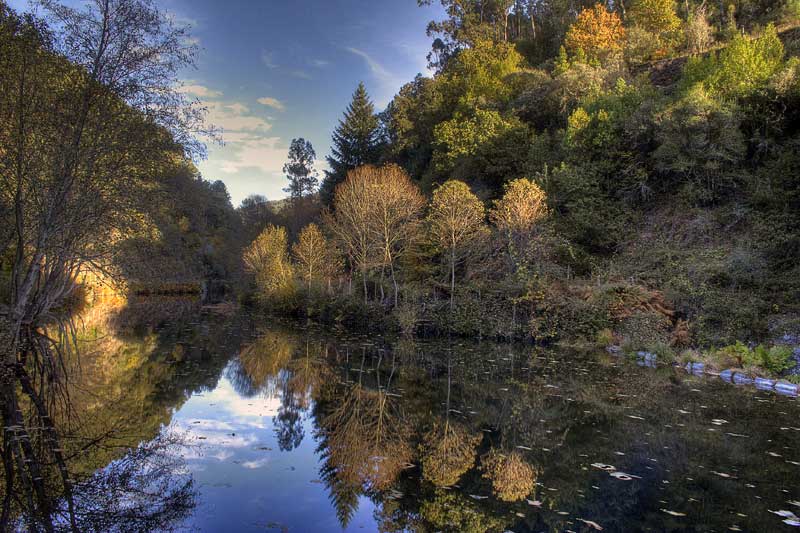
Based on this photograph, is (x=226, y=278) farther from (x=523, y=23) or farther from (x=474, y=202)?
(x=523, y=23)

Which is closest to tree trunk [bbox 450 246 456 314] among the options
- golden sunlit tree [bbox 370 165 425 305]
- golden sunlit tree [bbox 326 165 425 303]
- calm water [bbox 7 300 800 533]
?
golden sunlit tree [bbox 370 165 425 305]

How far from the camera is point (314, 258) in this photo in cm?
2845

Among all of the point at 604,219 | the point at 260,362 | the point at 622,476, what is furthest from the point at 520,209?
the point at 622,476

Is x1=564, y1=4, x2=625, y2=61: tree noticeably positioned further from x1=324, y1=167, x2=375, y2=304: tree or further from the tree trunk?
the tree trunk

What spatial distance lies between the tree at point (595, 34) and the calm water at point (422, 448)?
103ft

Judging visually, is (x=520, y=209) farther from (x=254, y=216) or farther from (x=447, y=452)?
(x=254, y=216)

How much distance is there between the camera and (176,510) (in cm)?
453

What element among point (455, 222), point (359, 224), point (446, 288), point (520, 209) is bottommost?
point (446, 288)

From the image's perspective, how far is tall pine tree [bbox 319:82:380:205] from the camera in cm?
4206

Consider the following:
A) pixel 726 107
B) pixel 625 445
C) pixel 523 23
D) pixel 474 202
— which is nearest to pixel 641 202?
pixel 726 107

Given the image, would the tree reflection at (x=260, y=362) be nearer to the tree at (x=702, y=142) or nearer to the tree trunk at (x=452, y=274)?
the tree trunk at (x=452, y=274)

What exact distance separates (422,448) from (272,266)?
83.9ft

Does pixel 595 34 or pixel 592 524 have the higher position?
pixel 595 34

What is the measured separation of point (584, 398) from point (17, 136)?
13177 mm
